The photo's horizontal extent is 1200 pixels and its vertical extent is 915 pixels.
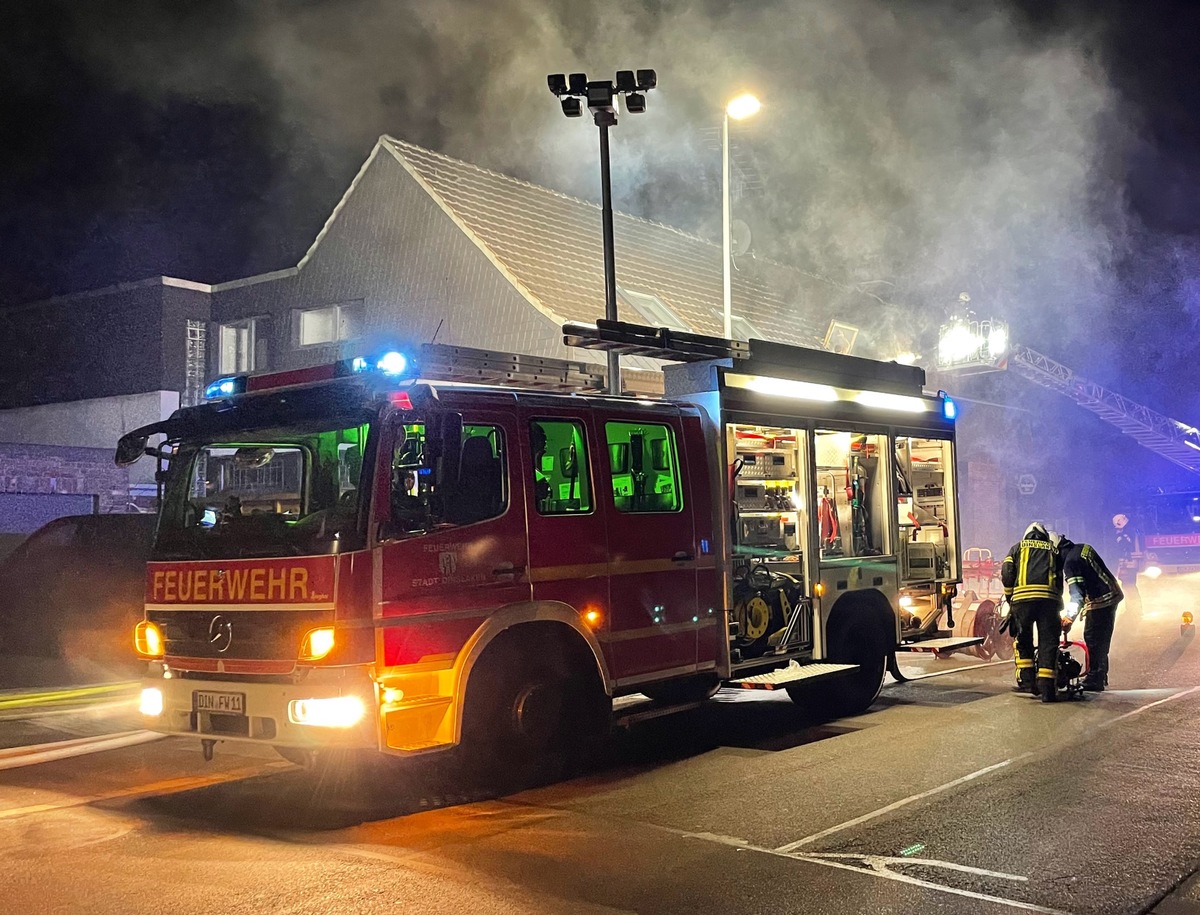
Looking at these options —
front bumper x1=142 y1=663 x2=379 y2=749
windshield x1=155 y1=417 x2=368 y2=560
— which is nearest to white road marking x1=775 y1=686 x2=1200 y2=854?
front bumper x1=142 y1=663 x2=379 y2=749

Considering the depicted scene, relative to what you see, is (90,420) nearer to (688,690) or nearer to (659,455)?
(688,690)

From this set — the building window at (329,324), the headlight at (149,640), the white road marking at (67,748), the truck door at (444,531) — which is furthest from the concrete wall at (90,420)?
the truck door at (444,531)

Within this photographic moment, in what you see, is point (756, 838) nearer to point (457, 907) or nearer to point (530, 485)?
point (457, 907)

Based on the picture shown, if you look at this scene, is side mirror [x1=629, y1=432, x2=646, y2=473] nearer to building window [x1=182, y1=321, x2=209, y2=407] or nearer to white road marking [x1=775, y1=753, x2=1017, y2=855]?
white road marking [x1=775, y1=753, x2=1017, y2=855]

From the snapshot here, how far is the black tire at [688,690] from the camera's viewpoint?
25.5 ft

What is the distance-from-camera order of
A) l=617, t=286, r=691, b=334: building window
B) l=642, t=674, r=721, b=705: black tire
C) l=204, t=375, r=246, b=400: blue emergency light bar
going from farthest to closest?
l=617, t=286, r=691, b=334: building window < l=642, t=674, r=721, b=705: black tire < l=204, t=375, r=246, b=400: blue emergency light bar

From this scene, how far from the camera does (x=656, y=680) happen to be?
724cm

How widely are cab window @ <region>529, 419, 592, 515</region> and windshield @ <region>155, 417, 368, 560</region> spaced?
3.92ft

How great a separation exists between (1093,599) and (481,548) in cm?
599

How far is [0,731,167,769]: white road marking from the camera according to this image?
25.6ft

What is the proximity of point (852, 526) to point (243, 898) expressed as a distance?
240 inches

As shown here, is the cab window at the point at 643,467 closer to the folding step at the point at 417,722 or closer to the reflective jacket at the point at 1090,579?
the folding step at the point at 417,722

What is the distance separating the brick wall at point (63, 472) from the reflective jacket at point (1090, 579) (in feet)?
48.0

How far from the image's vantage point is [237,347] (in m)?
25.6
